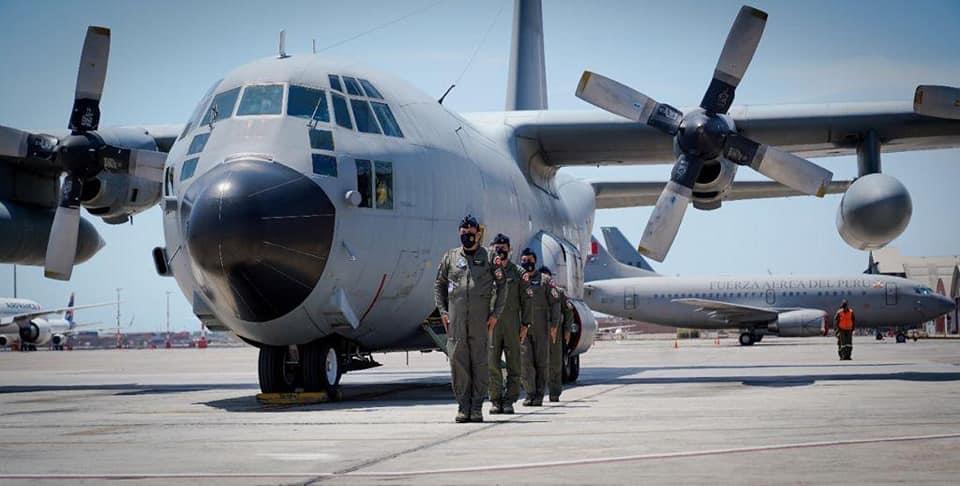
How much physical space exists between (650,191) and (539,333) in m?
10.7

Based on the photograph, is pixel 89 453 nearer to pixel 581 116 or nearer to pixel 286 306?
pixel 286 306

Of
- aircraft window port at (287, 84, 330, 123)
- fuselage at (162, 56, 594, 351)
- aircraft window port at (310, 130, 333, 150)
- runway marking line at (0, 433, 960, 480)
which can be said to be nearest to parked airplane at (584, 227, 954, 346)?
fuselage at (162, 56, 594, 351)

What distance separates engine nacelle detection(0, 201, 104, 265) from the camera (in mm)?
19500

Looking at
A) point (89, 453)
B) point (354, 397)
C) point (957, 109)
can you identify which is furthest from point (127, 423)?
point (957, 109)

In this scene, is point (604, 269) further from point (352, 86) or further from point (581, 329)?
point (352, 86)

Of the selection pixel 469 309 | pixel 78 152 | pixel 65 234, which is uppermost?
pixel 78 152

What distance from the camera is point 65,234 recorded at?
18203 mm

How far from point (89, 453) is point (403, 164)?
255 inches

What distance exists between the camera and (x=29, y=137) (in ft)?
60.8

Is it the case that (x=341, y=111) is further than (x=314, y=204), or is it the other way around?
(x=341, y=111)

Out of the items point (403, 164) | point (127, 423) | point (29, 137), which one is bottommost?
point (127, 423)

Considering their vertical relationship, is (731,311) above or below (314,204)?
below

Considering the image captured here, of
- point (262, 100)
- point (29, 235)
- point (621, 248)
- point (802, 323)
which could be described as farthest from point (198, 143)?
point (621, 248)

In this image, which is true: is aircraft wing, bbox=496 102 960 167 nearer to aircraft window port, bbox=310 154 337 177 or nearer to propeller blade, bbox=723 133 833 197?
propeller blade, bbox=723 133 833 197
